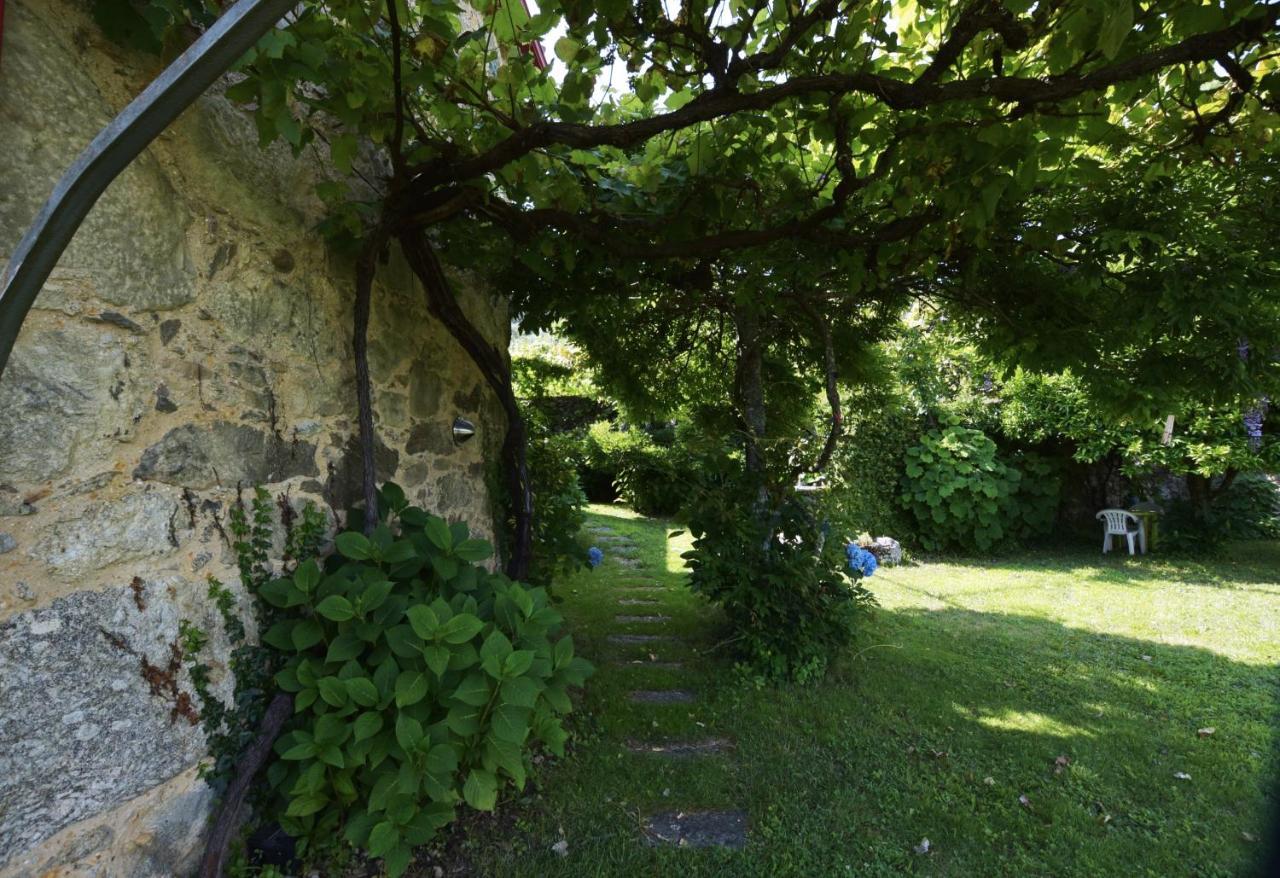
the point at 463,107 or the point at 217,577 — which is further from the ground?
the point at 463,107

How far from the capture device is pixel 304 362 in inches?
83.0

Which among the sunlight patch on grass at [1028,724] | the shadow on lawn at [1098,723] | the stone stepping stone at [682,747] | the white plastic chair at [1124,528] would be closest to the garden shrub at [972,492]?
the white plastic chair at [1124,528]

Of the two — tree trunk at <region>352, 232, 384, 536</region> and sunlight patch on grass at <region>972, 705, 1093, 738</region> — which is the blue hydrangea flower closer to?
sunlight patch on grass at <region>972, 705, 1093, 738</region>

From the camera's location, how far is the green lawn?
2.15m

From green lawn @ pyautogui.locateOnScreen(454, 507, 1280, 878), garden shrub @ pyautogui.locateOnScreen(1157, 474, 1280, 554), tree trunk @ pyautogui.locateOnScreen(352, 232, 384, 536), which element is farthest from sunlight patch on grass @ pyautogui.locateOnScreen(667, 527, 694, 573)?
garden shrub @ pyautogui.locateOnScreen(1157, 474, 1280, 554)

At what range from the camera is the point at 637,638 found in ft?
13.8

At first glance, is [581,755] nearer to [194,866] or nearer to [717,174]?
[194,866]

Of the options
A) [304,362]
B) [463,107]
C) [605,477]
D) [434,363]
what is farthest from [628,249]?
[605,477]

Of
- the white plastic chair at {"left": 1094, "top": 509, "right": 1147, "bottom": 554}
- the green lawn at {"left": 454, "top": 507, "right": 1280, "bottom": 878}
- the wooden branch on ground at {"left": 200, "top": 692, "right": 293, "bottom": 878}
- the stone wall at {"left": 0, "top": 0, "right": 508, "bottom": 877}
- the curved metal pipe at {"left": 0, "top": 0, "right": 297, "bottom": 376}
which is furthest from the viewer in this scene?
the white plastic chair at {"left": 1094, "top": 509, "right": 1147, "bottom": 554}

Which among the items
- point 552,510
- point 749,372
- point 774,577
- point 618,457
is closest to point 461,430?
point 552,510

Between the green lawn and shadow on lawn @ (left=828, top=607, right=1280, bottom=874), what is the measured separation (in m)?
0.01

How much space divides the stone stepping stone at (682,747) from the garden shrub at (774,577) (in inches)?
29.9

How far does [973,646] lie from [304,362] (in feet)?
14.7

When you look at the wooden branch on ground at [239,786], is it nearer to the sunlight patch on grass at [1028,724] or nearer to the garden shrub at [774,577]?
the garden shrub at [774,577]
